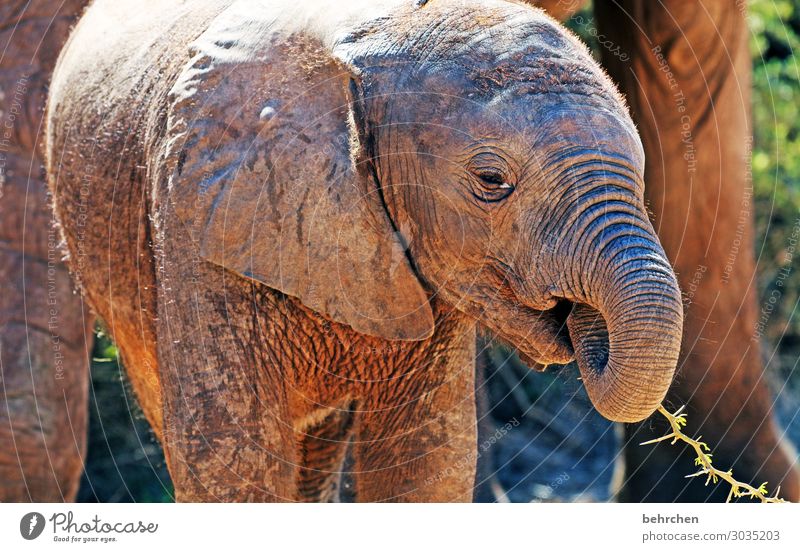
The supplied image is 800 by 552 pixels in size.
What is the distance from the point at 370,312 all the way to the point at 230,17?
950mm

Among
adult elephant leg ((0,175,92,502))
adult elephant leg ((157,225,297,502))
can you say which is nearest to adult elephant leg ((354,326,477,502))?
adult elephant leg ((157,225,297,502))

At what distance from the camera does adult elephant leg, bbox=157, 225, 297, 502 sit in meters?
4.12

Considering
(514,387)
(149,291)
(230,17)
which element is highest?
(230,17)

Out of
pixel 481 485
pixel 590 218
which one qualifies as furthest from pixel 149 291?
pixel 481 485

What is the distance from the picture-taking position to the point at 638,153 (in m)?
3.74

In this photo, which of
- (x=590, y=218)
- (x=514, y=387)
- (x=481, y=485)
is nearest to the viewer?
(x=590, y=218)

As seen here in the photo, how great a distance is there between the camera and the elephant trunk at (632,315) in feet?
11.4

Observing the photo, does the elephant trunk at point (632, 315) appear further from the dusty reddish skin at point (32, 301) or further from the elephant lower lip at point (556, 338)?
the dusty reddish skin at point (32, 301)

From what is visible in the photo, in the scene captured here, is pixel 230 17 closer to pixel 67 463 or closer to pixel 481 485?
pixel 67 463
